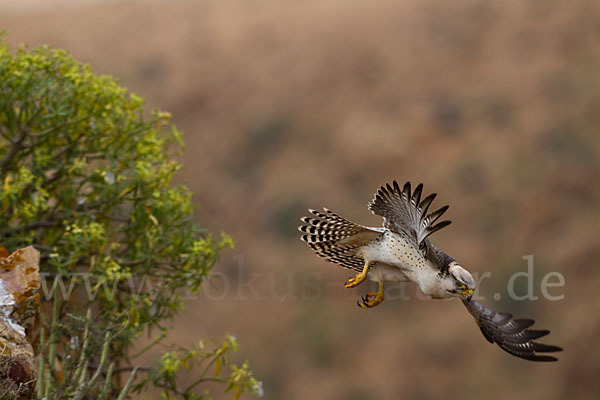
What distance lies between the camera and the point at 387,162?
27656mm

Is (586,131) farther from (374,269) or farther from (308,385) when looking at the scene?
(374,269)

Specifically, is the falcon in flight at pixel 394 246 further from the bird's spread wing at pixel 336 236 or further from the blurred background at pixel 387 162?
the blurred background at pixel 387 162

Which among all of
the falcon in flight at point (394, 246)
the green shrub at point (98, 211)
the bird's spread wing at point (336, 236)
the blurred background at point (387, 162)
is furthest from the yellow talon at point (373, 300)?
the blurred background at point (387, 162)

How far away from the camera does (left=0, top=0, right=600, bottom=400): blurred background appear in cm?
2316

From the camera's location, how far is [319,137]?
29.6m

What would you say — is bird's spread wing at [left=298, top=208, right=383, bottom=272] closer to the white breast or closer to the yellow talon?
the white breast

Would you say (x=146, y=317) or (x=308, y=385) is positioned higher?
(x=308, y=385)

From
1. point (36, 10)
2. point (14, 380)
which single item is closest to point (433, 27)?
point (36, 10)

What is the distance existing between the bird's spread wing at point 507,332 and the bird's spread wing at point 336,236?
2.97 feet

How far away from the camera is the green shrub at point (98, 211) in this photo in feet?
18.8

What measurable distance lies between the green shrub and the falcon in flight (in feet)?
7.22

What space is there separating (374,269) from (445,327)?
20.4 metres

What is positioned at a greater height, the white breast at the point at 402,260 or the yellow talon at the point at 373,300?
the white breast at the point at 402,260

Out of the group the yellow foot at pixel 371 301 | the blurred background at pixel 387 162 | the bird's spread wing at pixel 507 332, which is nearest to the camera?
the yellow foot at pixel 371 301
